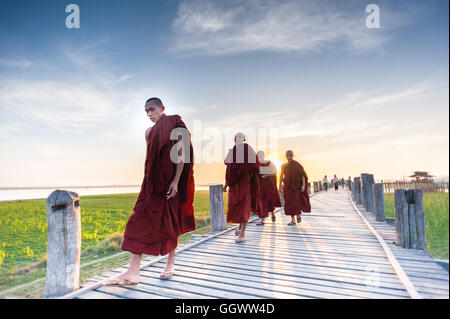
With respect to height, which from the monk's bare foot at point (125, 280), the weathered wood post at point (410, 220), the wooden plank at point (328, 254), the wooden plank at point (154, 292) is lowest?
the wooden plank at point (328, 254)

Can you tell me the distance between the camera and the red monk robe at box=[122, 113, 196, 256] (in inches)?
105

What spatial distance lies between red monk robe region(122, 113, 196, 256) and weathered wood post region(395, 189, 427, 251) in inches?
138

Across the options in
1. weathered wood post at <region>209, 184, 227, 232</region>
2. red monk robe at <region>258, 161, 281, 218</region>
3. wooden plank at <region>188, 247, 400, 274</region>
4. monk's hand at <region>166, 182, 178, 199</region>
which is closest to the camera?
monk's hand at <region>166, 182, 178, 199</region>

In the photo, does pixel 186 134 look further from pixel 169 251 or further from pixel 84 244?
pixel 84 244

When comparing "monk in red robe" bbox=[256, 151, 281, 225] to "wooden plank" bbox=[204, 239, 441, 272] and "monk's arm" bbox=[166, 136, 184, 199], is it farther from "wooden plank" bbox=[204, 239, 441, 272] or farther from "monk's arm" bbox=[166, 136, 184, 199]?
"monk's arm" bbox=[166, 136, 184, 199]

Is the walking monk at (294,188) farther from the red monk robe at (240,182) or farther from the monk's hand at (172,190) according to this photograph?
the monk's hand at (172,190)

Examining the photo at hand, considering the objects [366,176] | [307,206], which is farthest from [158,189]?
[366,176]

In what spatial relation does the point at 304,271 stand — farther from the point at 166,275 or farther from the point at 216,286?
the point at 166,275

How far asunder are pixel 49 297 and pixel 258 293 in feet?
6.52

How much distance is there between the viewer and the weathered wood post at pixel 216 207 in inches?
213

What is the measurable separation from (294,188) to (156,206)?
14.9 ft

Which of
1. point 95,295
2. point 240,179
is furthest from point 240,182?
point 95,295

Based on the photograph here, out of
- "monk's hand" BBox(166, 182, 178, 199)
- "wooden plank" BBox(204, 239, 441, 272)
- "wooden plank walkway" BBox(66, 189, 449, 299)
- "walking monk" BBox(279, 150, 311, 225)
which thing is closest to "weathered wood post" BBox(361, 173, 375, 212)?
"walking monk" BBox(279, 150, 311, 225)

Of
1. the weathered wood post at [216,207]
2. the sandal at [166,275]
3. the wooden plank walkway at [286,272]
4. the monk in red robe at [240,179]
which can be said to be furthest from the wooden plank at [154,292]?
the weathered wood post at [216,207]
